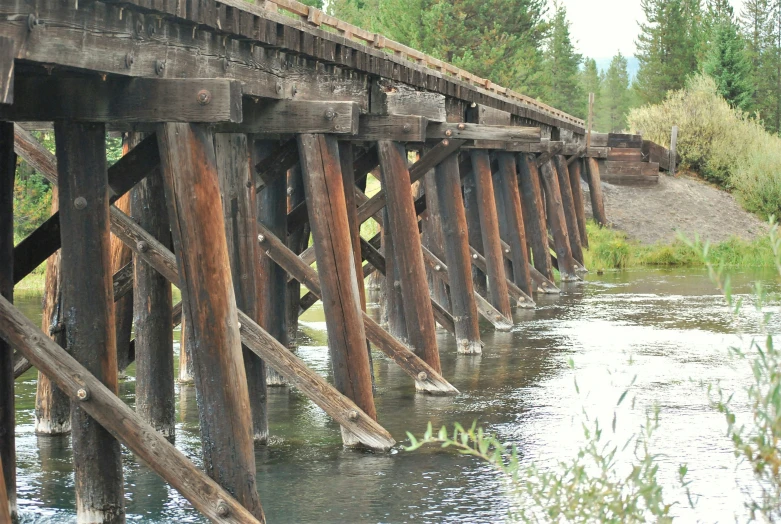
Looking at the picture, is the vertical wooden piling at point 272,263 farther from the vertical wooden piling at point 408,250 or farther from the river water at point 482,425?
the vertical wooden piling at point 408,250

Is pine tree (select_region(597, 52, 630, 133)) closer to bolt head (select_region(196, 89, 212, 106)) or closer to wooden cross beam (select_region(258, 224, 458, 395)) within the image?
wooden cross beam (select_region(258, 224, 458, 395))

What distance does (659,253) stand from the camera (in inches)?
794

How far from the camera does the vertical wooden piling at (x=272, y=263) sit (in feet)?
24.8

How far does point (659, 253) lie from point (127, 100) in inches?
656

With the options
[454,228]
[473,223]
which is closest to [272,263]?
Answer: [454,228]

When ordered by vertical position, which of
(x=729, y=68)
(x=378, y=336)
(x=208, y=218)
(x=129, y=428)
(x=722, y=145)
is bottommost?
(x=378, y=336)

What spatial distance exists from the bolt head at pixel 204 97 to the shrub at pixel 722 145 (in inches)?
768

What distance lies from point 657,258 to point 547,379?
1192 cm

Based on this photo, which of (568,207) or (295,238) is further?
(568,207)

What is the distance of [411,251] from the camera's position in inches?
318

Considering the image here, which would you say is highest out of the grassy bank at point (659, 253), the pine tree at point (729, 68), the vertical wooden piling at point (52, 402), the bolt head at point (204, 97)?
the pine tree at point (729, 68)

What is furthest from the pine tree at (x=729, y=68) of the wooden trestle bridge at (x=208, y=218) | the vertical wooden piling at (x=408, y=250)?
the vertical wooden piling at (x=408, y=250)

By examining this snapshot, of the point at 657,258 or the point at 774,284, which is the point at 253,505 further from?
the point at 657,258

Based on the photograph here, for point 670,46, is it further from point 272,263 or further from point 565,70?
point 272,263
